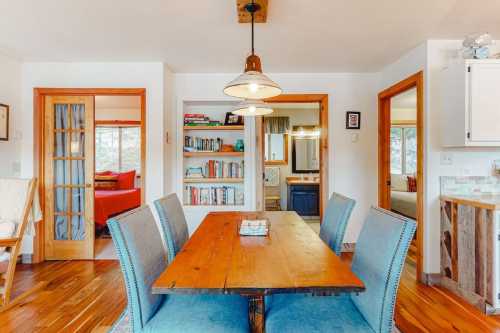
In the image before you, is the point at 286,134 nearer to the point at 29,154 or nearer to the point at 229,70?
the point at 229,70

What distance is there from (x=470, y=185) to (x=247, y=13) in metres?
2.70

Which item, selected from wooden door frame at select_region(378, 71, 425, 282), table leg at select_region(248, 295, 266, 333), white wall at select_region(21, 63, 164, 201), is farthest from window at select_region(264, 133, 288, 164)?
table leg at select_region(248, 295, 266, 333)

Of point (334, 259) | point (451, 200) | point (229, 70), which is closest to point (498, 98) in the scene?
point (451, 200)

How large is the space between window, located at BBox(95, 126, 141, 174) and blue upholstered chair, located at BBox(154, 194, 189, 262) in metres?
5.45

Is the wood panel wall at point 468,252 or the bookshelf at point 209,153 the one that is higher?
the bookshelf at point 209,153

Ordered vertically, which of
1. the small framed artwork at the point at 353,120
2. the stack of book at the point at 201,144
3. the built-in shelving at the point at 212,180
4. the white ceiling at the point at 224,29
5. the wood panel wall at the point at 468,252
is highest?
the white ceiling at the point at 224,29

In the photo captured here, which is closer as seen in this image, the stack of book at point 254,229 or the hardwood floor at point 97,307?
the stack of book at point 254,229

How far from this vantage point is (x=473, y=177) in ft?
9.69

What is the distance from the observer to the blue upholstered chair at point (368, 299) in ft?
4.24

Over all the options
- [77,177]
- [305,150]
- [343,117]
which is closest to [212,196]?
[77,177]

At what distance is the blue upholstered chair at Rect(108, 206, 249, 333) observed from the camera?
1336mm

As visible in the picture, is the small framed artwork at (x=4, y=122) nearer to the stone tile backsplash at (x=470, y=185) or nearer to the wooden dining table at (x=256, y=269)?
the wooden dining table at (x=256, y=269)

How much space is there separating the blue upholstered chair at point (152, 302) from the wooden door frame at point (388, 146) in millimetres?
2280

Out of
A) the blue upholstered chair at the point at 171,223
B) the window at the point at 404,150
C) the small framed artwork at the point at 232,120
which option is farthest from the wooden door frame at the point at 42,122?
the window at the point at 404,150
